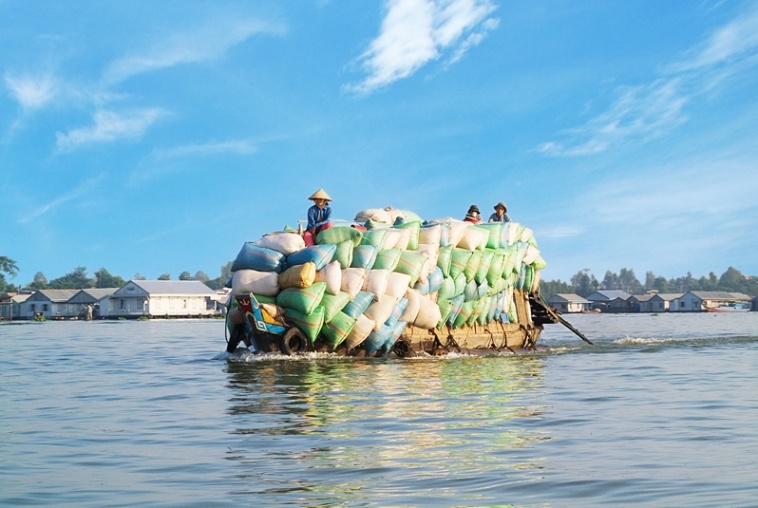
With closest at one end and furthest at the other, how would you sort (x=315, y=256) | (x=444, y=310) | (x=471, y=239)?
(x=315, y=256) → (x=444, y=310) → (x=471, y=239)

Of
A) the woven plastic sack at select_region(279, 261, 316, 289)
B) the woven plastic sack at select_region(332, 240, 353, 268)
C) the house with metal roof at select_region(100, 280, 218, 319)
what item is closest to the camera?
the woven plastic sack at select_region(279, 261, 316, 289)

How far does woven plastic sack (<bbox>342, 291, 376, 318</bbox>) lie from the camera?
15.1 metres

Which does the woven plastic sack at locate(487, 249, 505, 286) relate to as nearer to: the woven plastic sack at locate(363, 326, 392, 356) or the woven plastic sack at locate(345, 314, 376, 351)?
the woven plastic sack at locate(363, 326, 392, 356)

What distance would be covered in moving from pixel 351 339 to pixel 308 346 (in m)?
0.72

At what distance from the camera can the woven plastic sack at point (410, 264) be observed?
1586cm

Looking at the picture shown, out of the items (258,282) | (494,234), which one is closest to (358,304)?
(258,282)

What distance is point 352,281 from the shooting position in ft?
49.1

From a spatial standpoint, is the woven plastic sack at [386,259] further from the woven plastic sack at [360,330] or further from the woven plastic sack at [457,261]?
the woven plastic sack at [457,261]

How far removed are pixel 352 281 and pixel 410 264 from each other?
133 cm

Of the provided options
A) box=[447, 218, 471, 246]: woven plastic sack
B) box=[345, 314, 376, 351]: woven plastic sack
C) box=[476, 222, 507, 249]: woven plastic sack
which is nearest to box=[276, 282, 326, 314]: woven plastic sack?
box=[345, 314, 376, 351]: woven plastic sack

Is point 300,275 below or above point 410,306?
above

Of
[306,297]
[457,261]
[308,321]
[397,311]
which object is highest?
[457,261]

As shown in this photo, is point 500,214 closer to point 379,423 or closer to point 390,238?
point 390,238

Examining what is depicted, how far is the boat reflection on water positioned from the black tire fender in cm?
98
